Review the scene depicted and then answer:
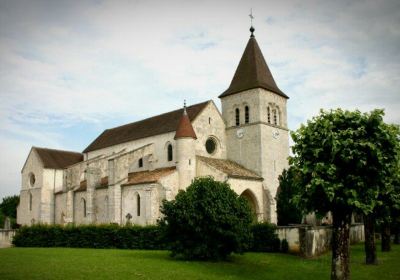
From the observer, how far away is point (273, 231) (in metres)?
28.2

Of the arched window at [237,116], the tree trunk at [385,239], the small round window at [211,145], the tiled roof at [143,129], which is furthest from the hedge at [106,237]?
the arched window at [237,116]

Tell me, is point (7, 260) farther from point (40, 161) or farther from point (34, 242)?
point (40, 161)

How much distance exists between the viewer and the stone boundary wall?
85.6ft

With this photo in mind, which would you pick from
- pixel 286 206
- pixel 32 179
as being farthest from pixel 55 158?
pixel 286 206

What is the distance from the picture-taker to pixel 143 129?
48.7 m

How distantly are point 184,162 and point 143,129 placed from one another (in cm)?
1201

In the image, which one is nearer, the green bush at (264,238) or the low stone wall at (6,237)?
the green bush at (264,238)

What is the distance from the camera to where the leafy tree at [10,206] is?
7444cm

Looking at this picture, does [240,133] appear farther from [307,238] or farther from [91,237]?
[307,238]

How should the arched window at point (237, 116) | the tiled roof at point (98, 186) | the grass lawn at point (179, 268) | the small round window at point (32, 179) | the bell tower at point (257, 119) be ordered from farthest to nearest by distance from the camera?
the small round window at point (32, 179)
the arched window at point (237, 116)
the tiled roof at point (98, 186)
the bell tower at point (257, 119)
the grass lawn at point (179, 268)

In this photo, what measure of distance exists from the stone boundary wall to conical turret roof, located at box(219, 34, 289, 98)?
747 inches

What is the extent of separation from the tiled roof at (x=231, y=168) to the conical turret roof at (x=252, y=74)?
787cm

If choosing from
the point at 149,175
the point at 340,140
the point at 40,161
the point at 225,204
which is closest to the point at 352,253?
the point at 225,204

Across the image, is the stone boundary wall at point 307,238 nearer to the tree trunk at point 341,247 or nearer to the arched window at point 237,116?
the tree trunk at point 341,247
